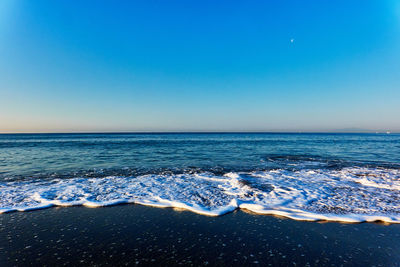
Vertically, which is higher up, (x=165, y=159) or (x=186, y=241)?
(x=186, y=241)

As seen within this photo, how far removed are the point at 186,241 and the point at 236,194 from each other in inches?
133

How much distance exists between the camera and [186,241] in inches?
155

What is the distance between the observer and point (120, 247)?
12.2ft

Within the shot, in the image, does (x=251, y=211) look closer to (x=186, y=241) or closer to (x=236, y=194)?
(x=236, y=194)

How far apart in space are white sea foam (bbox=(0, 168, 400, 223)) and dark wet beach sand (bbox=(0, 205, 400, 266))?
0.60 m

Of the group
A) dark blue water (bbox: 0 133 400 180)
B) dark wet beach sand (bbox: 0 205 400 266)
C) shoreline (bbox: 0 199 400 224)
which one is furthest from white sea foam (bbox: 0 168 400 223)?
dark blue water (bbox: 0 133 400 180)

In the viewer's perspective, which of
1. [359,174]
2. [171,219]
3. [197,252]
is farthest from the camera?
[359,174]

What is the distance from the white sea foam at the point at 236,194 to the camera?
5.52m

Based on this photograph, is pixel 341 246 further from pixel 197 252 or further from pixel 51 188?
pixel 51 188

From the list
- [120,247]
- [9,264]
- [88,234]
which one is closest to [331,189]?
[120,247]

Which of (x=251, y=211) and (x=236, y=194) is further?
(x=236, y=194)

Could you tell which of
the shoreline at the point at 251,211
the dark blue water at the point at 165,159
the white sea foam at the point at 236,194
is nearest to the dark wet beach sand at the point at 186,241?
the shoreline at the point at 251,211

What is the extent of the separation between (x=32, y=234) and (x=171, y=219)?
117 inches

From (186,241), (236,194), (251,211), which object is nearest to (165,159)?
(236,194)
